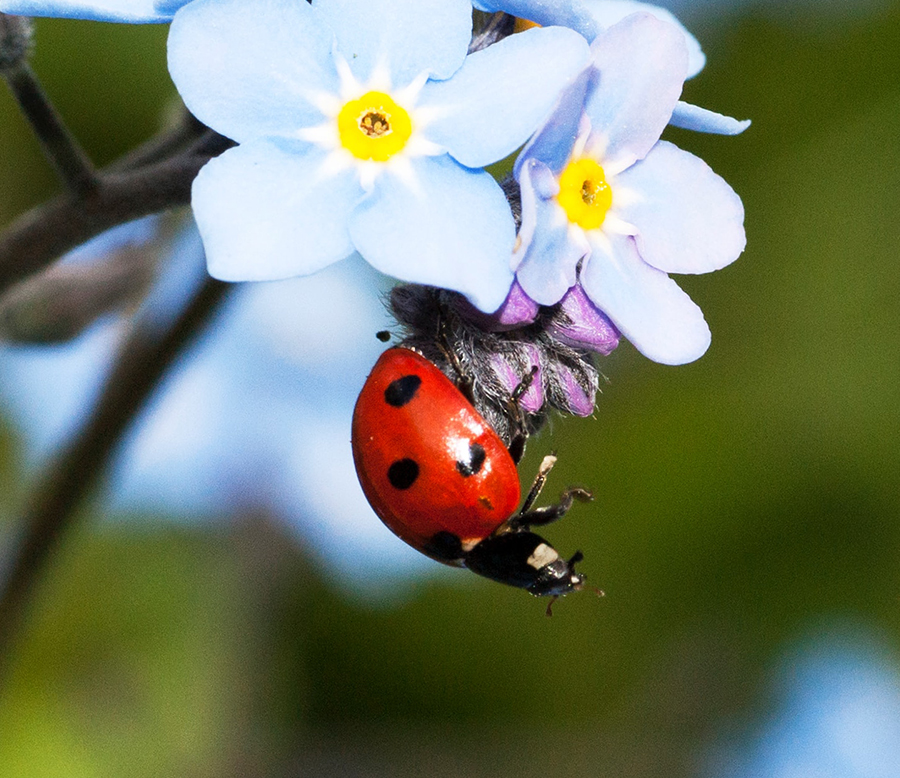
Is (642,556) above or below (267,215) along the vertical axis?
below

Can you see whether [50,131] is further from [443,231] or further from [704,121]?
[704,121]

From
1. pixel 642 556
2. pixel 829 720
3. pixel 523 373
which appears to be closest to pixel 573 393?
pixel 523 373

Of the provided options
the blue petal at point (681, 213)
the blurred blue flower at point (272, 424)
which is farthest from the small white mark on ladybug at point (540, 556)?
the blurred blue flower at point (272, 424)

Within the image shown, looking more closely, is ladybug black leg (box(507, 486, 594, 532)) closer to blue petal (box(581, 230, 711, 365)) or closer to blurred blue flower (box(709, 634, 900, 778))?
blue petal (box(581, 230, 711, 365))

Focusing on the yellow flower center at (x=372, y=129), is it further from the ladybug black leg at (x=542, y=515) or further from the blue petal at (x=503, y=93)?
the ladybug black leg at (x=542, y=515)

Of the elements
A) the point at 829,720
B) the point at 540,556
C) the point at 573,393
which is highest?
the point at 573,393
